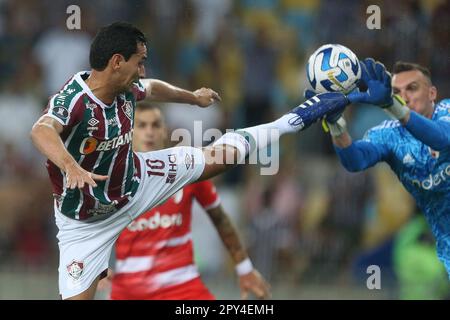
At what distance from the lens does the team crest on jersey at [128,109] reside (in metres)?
7.90

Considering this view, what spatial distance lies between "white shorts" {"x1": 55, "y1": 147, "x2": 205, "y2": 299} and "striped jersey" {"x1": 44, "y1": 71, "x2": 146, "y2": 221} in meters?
0.08

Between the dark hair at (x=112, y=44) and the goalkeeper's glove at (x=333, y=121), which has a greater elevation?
the dark hair at (x=112, y=44)

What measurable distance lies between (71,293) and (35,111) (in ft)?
22.3

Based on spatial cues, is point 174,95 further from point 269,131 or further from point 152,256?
point 152,256

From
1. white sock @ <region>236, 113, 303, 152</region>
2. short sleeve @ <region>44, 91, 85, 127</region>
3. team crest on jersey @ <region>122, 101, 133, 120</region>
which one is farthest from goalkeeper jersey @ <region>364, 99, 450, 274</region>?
short sleeve @ <region>44, 91, 85, 127</region>

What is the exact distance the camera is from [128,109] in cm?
794

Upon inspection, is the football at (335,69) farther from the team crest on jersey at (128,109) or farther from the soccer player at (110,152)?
the team crest on jersey at (128,109)

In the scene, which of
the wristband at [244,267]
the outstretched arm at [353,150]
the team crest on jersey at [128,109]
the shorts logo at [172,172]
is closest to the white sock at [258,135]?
the shorts logo at [172,172]

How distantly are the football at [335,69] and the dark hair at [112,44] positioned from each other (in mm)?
1492

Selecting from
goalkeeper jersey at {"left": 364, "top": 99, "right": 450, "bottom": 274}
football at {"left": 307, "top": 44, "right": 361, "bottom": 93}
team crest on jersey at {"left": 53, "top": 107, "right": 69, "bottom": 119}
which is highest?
football at {"left": 307, "top": 44, "right": 361, "bottom": 93}

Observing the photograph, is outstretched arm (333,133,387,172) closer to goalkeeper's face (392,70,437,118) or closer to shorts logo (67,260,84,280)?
goalkeeper's face (392,70,437,118)

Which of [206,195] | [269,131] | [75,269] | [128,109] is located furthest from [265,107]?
[75,269]

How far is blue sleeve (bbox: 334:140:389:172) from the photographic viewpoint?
8688 millimetres

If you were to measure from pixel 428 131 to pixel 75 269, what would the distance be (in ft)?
8.77
